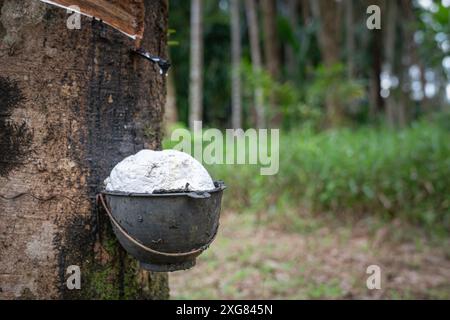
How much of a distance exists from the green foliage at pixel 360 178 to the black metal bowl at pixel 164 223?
3575 millimetres

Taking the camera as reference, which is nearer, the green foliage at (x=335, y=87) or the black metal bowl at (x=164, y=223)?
the black metal bowl at (x=164, y=223)

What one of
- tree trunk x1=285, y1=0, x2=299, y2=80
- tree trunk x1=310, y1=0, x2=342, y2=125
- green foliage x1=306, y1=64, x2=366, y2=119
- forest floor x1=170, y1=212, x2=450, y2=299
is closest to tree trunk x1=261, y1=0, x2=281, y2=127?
tree trunk x1=310, y1=0, x2=342, y2=125

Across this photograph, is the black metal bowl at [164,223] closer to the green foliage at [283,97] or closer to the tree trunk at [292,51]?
the green foliage at [283,97]

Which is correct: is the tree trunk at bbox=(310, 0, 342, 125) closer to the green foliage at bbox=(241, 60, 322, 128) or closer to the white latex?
the green foliage at bbox=(241, 60, 322, 128)

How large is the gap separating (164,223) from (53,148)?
0.51 metres

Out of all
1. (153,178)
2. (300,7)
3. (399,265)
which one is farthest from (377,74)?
(153,178)

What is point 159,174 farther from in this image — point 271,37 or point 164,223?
point 271,37

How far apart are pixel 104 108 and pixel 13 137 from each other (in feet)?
1.06

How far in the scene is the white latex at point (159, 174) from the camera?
1486 millimetres

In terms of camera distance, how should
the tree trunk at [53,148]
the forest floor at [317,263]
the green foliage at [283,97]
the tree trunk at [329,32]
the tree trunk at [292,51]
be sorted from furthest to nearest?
1. the tree trunk at [292,51]
2. the tree trunk at [329,32]
3. the green foliage at [283,97]
4. the forest floor at [317,263]
5. the tree trunk at [53,148]

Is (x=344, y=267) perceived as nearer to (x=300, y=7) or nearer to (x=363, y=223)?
(x=363, y=223)

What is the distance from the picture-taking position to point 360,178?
16.2 feet

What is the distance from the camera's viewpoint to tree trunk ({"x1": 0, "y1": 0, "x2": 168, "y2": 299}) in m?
1.60

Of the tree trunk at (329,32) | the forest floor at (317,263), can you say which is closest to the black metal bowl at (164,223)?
the forest floor at (317,263)
